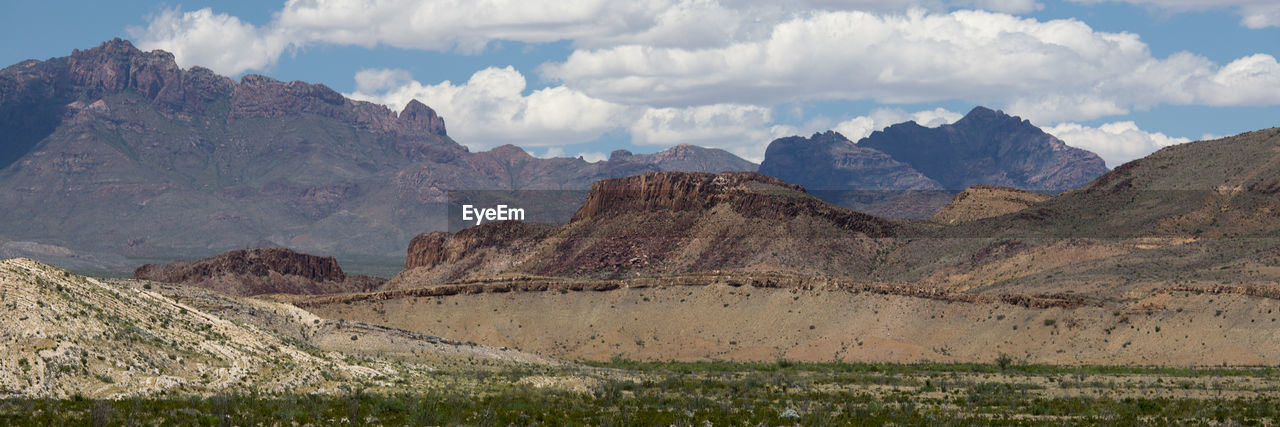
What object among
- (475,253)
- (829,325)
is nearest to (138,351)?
(829,325)

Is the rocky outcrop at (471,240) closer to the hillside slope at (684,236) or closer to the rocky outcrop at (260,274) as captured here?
the hillside slope at (684,236)

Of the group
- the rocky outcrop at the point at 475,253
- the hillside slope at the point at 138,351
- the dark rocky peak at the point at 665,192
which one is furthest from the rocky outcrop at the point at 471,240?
the hillside slope at the point at 138,351

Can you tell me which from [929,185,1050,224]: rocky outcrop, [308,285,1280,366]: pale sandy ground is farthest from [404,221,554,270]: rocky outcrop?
[308,285,1280,366]: pale sandy ground

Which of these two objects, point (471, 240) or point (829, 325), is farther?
point (471, 240)

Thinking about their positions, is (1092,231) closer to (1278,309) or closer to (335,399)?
(1278,309)

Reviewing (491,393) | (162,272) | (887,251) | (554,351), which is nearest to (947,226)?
(887,251)

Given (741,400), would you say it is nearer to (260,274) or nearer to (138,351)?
(138,351)
